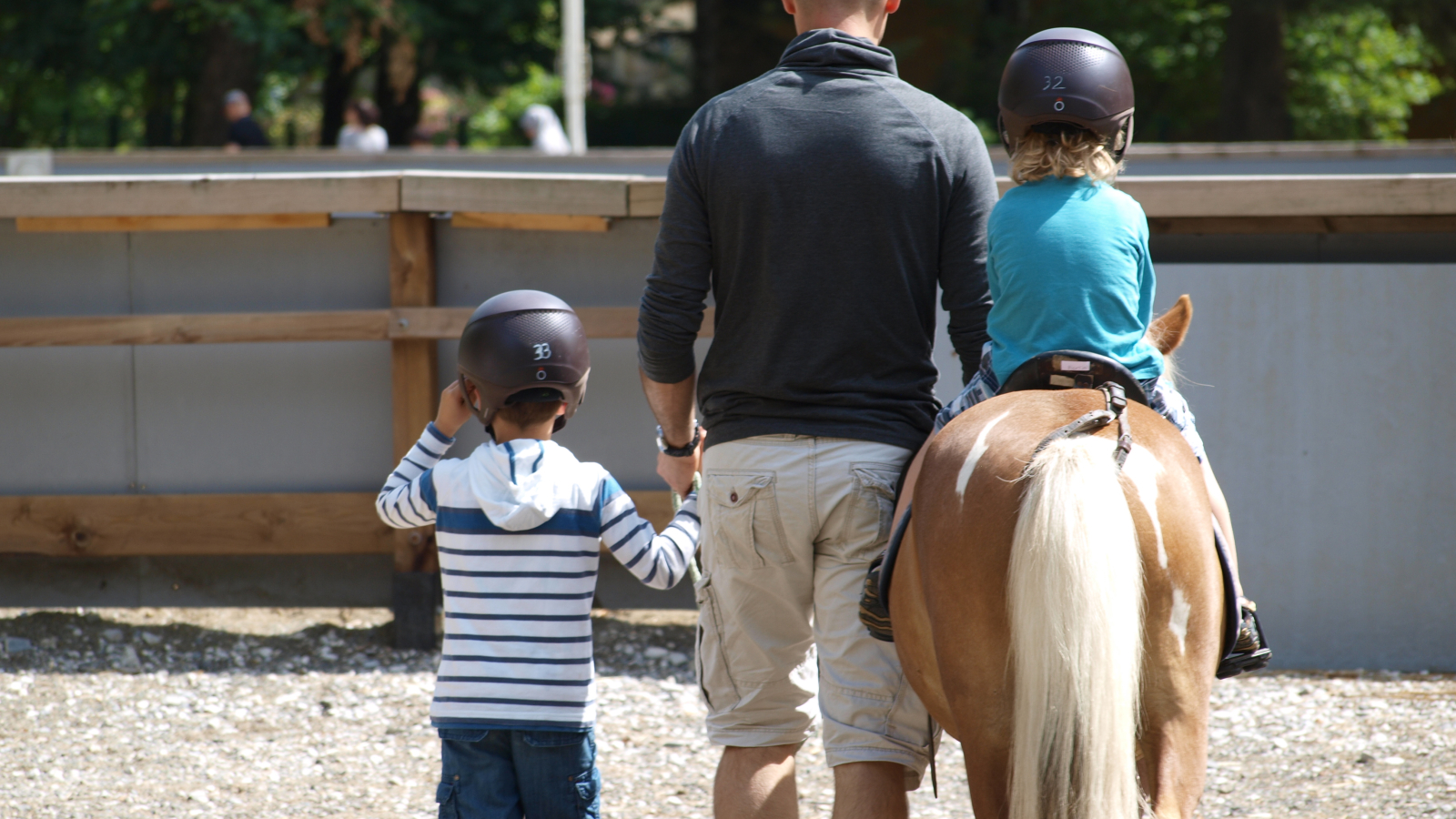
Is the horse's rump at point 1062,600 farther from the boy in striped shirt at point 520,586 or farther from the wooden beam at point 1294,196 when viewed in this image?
the wooden beam at point 1294,196

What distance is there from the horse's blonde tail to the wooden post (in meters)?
3.55

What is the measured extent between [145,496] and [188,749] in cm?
147

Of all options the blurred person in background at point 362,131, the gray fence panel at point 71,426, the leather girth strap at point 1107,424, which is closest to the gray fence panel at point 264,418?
the gray fence panel at point 71,426

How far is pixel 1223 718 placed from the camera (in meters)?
4.66

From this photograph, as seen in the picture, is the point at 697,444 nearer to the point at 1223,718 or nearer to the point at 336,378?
the point at 1223,718

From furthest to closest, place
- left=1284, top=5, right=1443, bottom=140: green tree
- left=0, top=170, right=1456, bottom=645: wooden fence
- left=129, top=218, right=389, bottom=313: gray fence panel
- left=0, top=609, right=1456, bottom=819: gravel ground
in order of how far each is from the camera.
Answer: left=1284, top=5, right=1443, bottom=140: green tree → left=129, top=218, right=389, bottom=313: gray fence panel → left=0, top=170, right=1456, bottom=645: wooden fence → left=0, top=609, right=1456, bottom=819: gravel ground

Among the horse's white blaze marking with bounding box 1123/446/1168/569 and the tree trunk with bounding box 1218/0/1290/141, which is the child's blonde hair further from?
the tree trunk with bounding box 1218/0/1290/141

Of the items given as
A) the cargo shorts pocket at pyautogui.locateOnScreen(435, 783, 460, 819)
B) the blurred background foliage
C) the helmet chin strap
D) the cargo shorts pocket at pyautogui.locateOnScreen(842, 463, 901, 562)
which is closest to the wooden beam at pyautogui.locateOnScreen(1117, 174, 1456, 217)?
the helmet chin strap

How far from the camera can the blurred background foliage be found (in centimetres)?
1556

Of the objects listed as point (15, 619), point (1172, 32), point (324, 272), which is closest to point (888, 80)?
point (324, 272)

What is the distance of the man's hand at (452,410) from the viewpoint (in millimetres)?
2818

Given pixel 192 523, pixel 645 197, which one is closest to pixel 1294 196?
pixel 645 197

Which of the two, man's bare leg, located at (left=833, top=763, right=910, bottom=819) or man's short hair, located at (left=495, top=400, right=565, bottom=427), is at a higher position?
man's short hair, located at (left=495, top=400, right=565, bottom=427)

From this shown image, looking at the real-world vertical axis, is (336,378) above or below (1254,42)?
below
